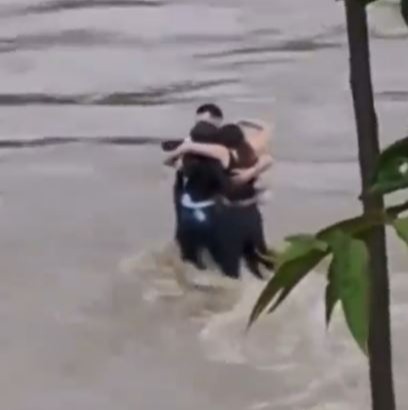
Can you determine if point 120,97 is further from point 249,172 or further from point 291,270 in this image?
point 291,270

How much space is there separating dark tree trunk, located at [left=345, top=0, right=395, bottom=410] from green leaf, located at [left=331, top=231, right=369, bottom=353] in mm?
19

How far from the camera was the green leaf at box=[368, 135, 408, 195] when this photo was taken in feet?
1.03

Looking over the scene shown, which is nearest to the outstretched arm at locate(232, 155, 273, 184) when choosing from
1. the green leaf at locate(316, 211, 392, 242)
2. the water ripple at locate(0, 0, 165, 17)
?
the green leaf at locate(316, 211, 392, 242)

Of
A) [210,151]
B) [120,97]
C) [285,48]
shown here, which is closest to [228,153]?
[210,151]

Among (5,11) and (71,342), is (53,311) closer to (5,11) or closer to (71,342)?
(71,342)

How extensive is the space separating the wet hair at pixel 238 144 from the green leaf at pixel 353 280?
802 millimetres

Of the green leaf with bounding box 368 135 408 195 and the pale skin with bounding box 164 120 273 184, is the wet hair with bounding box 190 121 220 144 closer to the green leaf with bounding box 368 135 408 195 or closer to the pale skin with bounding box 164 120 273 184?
the pale skin with bounding box 164 120 273 184

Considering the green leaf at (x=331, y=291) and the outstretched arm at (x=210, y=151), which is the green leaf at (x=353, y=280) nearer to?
the green leaf at (x=331, y=291)

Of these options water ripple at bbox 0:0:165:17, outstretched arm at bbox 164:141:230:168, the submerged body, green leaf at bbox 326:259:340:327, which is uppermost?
water ripple at bbox 0:0:165:17

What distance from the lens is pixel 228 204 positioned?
1.11 metres

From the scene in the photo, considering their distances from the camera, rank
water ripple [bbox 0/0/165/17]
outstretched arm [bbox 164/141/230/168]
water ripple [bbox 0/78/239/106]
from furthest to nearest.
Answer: water ripple [bbox 0/0/165/17] < water ripple [bbox 0/78/239/106] < outstretched arm [bbox 164/141/230/168]

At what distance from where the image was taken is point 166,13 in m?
1.95

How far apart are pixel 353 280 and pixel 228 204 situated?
81 cm

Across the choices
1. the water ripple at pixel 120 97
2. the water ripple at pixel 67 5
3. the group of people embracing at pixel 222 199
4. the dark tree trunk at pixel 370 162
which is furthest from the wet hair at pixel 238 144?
the water ripple at pixel 67 5
